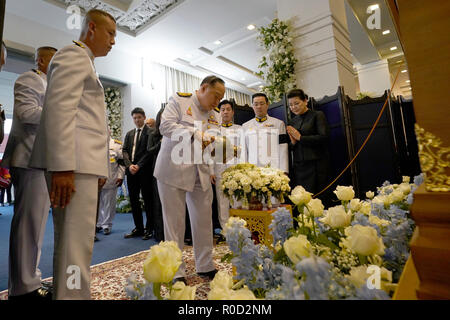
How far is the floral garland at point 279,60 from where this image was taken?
4088mm

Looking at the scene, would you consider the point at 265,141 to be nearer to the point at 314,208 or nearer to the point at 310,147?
the point at 310,147

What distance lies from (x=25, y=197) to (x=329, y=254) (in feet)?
6.02

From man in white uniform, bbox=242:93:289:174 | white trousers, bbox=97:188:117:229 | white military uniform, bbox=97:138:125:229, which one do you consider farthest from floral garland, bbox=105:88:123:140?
man in white uniform, bbox=242:93:289:174

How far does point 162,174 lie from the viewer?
5.95 feet

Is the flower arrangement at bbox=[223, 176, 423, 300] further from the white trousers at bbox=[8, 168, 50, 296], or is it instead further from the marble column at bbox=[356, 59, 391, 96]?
the marble column at bbox=[356, 59, 391, 96]

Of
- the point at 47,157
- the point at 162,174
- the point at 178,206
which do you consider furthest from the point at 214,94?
the point at 47,157

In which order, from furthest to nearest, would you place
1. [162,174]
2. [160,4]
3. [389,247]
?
1. [160,4]
2. [162,174]
3. [389,247]

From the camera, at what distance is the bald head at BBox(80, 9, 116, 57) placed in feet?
4.35

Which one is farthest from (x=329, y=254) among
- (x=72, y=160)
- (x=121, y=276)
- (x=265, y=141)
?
(x=265, y=141)

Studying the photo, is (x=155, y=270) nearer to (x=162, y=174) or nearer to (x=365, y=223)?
(x=365, y=223)

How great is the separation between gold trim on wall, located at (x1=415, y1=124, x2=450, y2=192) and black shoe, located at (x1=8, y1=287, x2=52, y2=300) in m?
2.00

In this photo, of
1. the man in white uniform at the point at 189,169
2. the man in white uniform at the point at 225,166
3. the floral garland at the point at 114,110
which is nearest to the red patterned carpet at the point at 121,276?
the man in white uniform at the point at 189,169

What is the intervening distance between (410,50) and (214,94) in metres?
1.52

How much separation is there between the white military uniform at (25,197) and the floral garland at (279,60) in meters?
3.36
